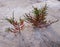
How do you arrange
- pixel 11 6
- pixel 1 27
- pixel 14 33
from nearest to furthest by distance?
pixel 14 33, pixel 1 27, pixel 11 6

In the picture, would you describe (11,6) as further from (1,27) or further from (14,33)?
(14,33)

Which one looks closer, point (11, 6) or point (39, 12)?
point (39, 12)

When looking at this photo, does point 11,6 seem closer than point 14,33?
No

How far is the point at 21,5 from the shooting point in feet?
10.6

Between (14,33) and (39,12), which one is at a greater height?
(39,12)

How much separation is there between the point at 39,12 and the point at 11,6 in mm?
1116

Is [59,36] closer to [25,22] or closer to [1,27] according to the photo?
[25,22]

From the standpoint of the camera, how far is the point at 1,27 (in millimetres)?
2287

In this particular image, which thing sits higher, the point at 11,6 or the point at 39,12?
the point at 39,12

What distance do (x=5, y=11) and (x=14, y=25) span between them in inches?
33.0

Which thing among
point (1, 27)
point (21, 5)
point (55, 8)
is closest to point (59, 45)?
point (1, 27)

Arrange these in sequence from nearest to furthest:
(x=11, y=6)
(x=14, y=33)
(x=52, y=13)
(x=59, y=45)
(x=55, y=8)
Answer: (x=59, y=45)
(x=14, y=33)
(x=52, y=13)
(x=55, y=8)
(x=11, y=6)

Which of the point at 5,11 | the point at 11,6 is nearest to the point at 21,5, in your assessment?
the point at 11,6

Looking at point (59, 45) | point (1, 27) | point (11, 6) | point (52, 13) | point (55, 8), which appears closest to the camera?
point (59, 45)
